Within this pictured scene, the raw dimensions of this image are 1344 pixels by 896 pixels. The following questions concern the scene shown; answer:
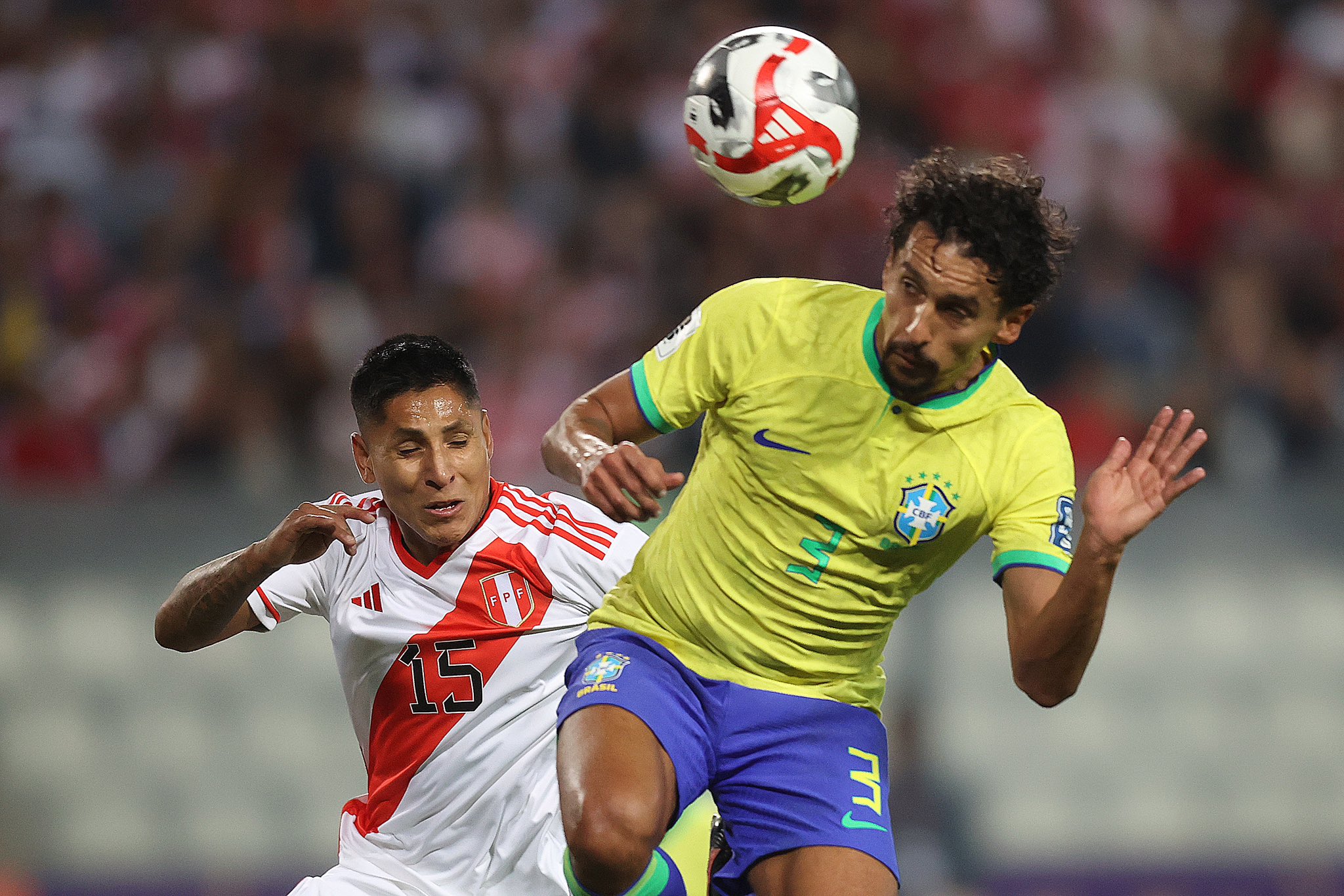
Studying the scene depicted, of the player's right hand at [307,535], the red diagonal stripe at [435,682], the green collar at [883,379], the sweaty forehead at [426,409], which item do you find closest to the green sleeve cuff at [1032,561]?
the green collar at [883,379]

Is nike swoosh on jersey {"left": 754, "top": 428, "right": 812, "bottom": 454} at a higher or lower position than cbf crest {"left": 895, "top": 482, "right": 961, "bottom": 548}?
higher

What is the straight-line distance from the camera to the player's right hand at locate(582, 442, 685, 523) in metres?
3.29

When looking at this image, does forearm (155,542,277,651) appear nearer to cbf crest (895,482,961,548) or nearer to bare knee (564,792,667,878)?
bare knee (564,792,667,878)

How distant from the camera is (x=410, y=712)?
4133 mm

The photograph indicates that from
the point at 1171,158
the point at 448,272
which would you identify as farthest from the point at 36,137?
the point at 1171,158

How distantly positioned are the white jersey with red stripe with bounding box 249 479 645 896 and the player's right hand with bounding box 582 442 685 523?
0.86 metres

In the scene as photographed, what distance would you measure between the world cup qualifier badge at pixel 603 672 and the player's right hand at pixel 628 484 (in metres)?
0.50

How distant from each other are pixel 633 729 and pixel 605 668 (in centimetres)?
20

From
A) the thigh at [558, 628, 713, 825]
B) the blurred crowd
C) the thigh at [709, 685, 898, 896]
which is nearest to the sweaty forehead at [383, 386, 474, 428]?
the thigh at [558, 628, 713, 825]

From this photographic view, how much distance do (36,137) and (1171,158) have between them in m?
6.45

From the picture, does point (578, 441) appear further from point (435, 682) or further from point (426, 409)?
point (435, 682)

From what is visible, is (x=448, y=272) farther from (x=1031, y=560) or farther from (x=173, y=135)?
(x=1031, y=560)

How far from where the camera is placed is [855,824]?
3.76 metres

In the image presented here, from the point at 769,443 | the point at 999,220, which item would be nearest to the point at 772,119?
the point at 999,220
